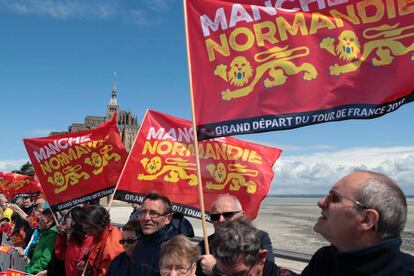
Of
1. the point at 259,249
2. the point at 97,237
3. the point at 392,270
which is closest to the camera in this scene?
the point at 392,270

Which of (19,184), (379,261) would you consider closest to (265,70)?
(379,261)

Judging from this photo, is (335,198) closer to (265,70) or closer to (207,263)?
(207,263)

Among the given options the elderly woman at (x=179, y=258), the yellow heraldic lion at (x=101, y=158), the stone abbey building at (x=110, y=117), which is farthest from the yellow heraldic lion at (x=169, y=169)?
the stone abbey building at (x=110, y=117)

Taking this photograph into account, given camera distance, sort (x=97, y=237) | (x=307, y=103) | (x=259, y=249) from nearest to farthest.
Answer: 1. (x=259, y=249)
2. (x=307, y=103)
3. (x=97, y=237)

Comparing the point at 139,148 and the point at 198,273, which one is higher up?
the point at 139,148

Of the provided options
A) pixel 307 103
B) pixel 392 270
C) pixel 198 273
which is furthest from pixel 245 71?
pixel 392 270

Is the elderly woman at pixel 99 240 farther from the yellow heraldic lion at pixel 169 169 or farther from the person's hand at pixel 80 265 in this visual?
the yellow heraldic lion at pixel 169 169

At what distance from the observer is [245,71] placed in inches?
171

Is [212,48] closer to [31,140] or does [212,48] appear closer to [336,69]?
[336,69]

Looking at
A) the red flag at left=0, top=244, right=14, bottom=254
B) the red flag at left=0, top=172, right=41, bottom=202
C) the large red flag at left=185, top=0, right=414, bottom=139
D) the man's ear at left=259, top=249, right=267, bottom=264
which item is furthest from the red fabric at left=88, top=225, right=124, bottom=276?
the red flag at left=0, top=172, right=41, bottom=202

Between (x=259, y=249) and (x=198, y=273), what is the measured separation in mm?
955

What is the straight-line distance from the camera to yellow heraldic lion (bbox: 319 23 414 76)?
12.6 ft

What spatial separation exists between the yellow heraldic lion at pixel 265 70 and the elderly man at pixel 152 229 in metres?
1.26

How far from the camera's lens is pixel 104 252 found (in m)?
4.54
